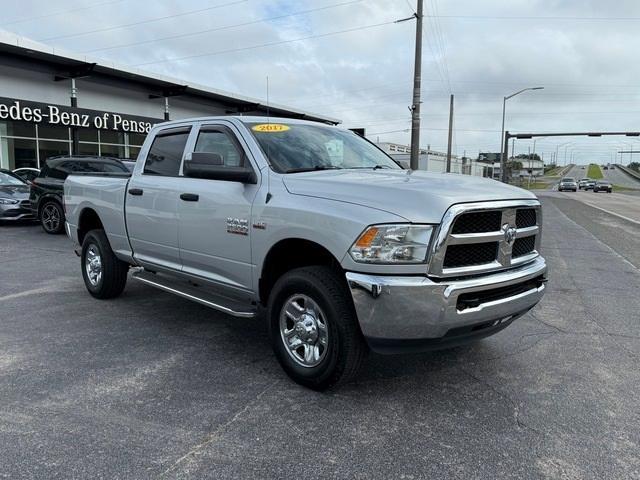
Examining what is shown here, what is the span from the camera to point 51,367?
4211 mm

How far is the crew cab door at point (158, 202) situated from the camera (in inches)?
198

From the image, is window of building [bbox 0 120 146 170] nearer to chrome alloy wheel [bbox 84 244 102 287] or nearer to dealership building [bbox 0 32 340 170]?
dealership building [bbox 0 32 340 170]

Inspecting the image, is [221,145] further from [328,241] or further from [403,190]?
[403,190]

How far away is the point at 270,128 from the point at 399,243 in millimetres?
1922

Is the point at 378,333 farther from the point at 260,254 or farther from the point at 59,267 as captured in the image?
the point at 59,267

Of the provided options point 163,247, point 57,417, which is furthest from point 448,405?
point 163,247

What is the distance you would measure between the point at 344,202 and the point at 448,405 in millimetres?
1550

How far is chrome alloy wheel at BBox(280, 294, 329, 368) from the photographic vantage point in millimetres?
3719

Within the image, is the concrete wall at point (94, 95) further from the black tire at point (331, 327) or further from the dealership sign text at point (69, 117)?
the black tire at point (331, 327)

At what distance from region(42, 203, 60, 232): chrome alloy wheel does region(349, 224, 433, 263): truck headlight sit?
1114cm

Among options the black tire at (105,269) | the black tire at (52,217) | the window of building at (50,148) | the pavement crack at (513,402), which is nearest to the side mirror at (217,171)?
the pavement crack at (513,402)

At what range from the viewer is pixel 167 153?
5352 millimetres

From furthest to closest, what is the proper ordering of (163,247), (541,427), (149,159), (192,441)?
(149,159) < (163,247) < (541,427) < (192,441)

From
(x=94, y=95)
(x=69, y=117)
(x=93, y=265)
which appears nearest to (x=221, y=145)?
(x=93, y=265)
